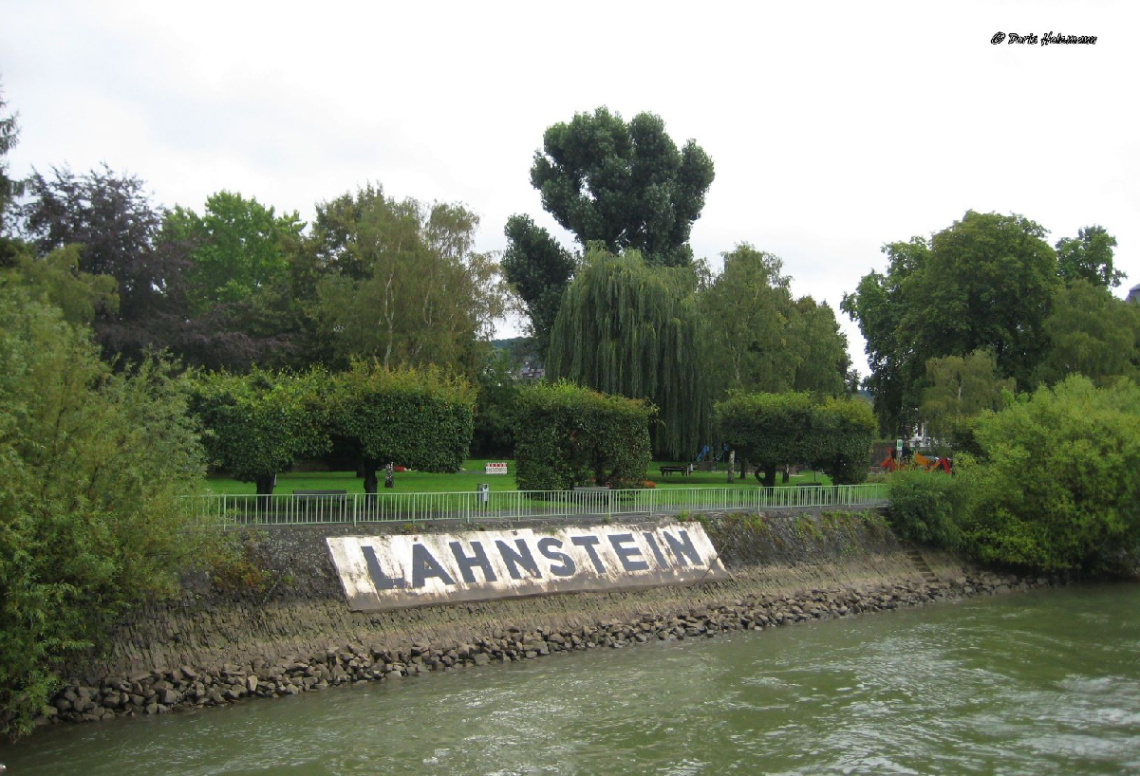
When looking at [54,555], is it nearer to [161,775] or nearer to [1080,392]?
[161,775]

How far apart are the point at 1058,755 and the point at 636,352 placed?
1042 inches

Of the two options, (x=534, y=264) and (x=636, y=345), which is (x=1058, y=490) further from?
(x=534, y=264)

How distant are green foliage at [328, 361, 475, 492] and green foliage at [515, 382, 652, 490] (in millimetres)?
3026

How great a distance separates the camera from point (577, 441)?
102 ft

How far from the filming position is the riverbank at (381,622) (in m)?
18.4

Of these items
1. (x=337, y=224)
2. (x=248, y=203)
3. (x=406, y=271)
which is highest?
(x=248, y=203)

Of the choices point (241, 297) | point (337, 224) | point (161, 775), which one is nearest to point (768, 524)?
point (161, 775)

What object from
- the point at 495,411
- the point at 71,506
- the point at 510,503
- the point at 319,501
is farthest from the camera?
the point at 495,411

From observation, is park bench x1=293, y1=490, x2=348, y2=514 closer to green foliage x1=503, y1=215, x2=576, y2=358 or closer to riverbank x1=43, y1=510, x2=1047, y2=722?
riverbank x1=43, y1=510, x2=1047, y2=722

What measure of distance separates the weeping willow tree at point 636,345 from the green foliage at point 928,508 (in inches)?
399

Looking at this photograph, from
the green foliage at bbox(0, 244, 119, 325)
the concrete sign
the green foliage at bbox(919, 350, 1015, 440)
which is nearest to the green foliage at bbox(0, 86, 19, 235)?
the green foliage at bbox(0, 244, 119, 325)

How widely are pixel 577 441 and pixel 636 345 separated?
11148 millimetres

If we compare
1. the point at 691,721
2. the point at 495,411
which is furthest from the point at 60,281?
the point at 691,721

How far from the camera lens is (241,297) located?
2322 inches
